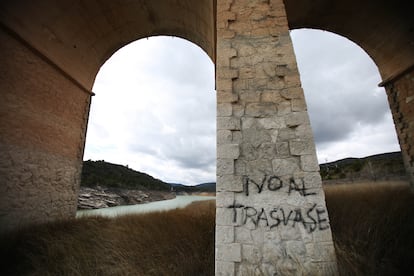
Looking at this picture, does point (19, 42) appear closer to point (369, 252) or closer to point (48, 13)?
point (48, 13)

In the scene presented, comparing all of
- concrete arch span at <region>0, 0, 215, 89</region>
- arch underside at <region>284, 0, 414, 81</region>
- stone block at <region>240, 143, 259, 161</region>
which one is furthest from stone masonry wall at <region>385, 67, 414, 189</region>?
concrete arch span at <region>0, 0, 215, 89</region>

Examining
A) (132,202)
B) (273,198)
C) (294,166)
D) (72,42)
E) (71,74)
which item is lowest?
(132,202)

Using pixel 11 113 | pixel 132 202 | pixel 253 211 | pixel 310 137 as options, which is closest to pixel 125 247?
pixel 253 211

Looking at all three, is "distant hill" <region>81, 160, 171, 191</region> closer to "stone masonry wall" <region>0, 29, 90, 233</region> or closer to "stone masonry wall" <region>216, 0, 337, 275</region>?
"stone masonry wall" <region>0, 29, 90, 233</region>

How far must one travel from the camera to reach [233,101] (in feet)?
9.59

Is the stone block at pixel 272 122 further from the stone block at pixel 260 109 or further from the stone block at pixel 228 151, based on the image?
the stone block at pixel 228 151

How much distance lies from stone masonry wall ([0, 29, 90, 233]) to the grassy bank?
2.44 ft

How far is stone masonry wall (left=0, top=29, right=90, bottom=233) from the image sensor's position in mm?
4410

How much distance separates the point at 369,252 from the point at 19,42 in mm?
8338

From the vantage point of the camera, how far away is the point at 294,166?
2.60 metres

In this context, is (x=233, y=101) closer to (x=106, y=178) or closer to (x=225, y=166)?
(x=225, y=166)

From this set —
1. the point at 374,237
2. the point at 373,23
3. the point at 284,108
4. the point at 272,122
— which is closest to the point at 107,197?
the point at 272,122

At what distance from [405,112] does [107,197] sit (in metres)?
21.0

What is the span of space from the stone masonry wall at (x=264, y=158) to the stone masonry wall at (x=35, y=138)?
16.8ft
